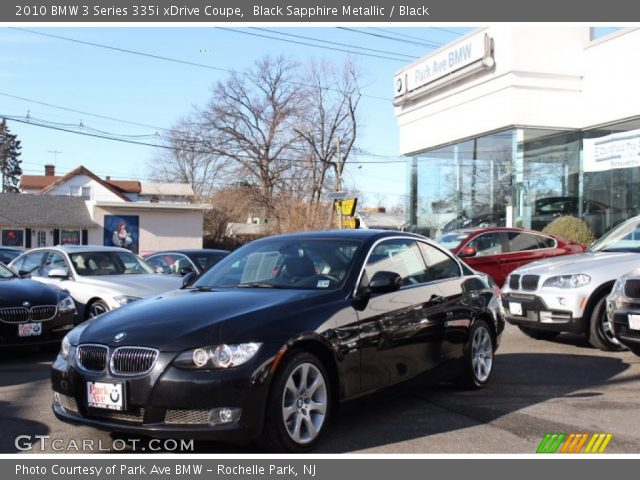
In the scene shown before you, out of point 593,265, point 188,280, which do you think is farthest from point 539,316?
point 188,280

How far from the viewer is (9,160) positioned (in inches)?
3875

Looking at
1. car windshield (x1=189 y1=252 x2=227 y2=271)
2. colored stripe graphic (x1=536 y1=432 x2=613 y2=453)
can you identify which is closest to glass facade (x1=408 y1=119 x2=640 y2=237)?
car windshield (x1=189 y1=252 x2=227 y2=271)

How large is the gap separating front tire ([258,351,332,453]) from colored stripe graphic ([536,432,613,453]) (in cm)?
156

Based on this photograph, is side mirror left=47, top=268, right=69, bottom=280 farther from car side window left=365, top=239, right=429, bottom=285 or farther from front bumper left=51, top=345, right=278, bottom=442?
front bumper left=51, top=345, right=278, bottom=442

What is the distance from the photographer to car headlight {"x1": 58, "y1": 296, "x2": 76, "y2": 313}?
374 inches

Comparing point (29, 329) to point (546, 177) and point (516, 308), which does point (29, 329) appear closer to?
point (516, 308)

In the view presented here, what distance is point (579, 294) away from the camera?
904 centimetres

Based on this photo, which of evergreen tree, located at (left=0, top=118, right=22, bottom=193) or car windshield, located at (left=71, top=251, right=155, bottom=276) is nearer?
car windshield, located at (left=71, top=251, right=155, bottom=276)

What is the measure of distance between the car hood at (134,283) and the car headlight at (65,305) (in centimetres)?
90

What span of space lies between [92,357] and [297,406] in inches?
56.1

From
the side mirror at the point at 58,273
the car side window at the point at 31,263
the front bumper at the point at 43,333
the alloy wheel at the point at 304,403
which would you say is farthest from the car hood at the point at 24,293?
the alloy wheel at the point at 304,403

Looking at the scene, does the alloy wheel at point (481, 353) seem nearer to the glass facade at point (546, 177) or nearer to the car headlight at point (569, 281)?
the car headlight at point (569, 281)

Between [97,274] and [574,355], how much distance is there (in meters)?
7.12
